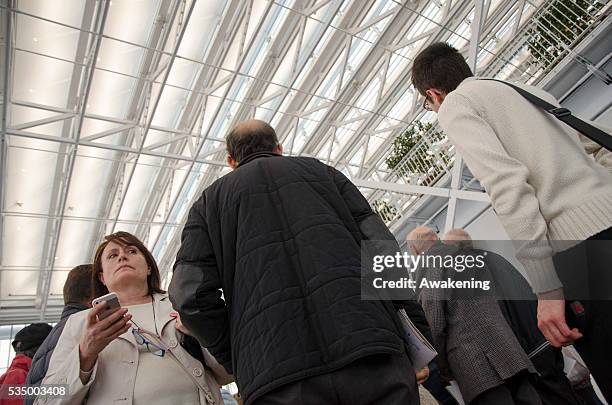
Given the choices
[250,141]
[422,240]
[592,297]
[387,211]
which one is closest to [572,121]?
[592,297]

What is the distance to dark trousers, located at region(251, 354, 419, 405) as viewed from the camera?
1486 mm

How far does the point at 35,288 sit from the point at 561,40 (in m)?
21.7

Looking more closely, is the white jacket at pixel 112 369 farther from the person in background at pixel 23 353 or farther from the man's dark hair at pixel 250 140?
the person in background at pixel 23 353

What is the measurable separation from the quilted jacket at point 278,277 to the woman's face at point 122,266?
0.96 meters

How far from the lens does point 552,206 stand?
1825 millimetres

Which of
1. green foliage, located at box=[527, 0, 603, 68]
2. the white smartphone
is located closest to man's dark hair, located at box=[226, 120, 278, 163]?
the white smartphone

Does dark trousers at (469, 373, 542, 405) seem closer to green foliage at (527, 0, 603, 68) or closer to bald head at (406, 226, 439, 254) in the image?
bald head at (406, 226, 439, 254)

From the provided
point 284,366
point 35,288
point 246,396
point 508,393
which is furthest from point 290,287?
point 35,288

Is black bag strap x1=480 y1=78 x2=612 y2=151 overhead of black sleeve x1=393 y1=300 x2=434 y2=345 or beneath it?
overhead

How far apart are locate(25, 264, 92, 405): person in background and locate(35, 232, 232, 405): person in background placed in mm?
121

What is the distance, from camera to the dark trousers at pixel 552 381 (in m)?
2.88

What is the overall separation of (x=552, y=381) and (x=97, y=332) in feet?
9.16

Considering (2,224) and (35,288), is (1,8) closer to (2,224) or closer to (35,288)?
(2,224)

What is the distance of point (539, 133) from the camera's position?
6.55 feet
